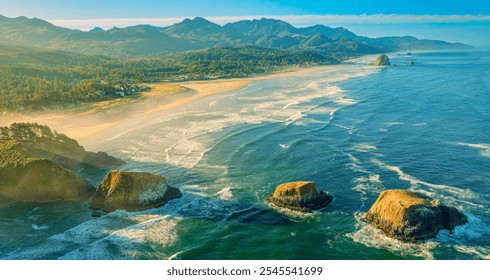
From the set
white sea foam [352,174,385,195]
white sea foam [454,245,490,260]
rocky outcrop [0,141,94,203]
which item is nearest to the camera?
white sea foam [454,245,490,260]

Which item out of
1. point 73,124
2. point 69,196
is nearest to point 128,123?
point 73,124

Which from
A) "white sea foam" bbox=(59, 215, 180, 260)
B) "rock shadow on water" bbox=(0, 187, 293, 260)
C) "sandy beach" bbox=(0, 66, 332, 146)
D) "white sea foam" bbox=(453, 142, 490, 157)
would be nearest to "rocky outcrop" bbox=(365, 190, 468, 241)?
"rock shadow on water" bbox=(0, 187, 293, 260)

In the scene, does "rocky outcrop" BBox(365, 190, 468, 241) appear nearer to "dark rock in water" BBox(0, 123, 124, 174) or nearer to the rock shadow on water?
the rock shadow on water

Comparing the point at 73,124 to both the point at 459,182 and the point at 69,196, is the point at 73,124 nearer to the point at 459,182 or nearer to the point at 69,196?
the point at 69,196

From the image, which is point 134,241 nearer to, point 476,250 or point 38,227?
point 38,227

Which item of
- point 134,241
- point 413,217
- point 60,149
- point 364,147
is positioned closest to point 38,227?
point 134,241

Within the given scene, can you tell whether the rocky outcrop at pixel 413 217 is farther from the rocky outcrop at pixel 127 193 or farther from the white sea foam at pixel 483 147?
the white sea foam at pixel 483 147
